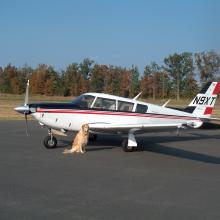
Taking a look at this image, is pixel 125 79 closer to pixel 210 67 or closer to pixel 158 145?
pixel 210 67

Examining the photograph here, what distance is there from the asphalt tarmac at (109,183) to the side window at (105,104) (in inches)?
55.3

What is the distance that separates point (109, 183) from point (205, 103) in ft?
27.1

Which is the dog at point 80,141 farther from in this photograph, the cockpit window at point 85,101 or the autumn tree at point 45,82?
the autumn tree at point 45,82

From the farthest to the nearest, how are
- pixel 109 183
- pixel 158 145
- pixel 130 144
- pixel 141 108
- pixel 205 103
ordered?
pixel 205 103 → pixel 158 145 → pixel 141 108 → pixel 130 144 → pixel 109 183

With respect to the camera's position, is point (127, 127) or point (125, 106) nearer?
point (127, 127)

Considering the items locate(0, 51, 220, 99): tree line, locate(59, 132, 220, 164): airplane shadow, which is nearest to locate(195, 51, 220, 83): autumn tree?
locate(0, 51, 220, 99): tree line

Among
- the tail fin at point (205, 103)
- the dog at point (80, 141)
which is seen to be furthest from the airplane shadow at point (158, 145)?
the tail fin at point (205, 103)

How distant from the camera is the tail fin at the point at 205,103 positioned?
1507 cm

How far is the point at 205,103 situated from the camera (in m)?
15.1

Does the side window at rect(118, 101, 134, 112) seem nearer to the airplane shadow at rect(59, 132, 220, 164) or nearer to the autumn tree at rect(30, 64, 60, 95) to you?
the airplane shadow at rect(59, 132, 220, 164)

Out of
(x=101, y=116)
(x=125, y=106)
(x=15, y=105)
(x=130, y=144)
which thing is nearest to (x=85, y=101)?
(x=101, y=116)

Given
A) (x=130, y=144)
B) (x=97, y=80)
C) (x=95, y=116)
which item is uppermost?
(x=97, y=80)

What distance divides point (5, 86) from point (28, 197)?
92997mm

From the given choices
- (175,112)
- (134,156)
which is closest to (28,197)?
(134,156)
